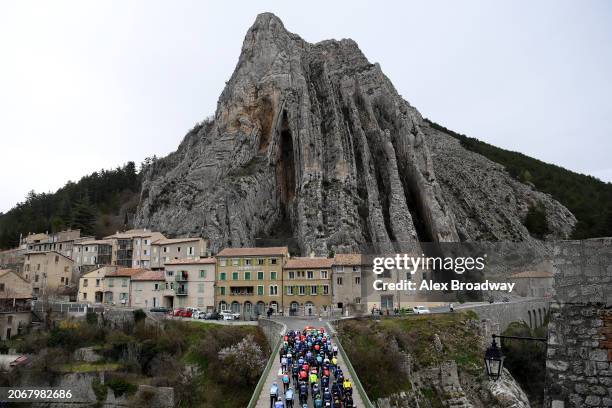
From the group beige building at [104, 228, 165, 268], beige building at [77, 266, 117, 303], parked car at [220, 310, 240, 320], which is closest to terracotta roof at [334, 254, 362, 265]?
parked car at [220, 310, 240, 320]

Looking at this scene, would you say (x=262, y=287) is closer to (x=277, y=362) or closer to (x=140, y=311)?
(x=140, y=311)

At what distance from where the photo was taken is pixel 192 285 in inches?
2469

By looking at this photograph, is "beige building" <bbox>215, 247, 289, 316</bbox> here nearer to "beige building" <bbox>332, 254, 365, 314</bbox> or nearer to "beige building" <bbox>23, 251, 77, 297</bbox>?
"beige building" <bbox>332, 254, 365, 314</bbox>

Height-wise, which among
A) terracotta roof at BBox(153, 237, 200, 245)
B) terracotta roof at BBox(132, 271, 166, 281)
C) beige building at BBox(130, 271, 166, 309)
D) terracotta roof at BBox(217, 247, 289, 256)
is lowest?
beige building at BBox(130, 271, 166, 309)

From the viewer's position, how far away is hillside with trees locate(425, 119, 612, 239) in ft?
368

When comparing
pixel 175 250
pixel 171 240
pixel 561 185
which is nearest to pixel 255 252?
pixel 175 250

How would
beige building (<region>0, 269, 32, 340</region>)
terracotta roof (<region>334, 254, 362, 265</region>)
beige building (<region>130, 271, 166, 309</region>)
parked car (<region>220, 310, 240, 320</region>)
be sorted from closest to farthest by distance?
parked car (<region>220, 310, 240, 320</region>) → beige building (<region>0, 269, 32, 340</region>) → terracotta roof (<region>334, 254, 362, 265</region>) → beige building (<region>130, 271, 166, 309</region>)

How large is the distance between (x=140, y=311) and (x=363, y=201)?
47040 millimetres

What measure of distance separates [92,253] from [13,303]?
73.3ft

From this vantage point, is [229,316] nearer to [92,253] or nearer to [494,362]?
[92,253]

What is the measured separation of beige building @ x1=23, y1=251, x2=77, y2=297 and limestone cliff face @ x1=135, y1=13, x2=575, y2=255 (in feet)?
56.3

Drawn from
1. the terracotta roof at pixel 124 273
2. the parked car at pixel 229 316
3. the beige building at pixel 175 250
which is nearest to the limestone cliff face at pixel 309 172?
the beige building at pixel 175 250

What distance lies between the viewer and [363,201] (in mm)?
91500

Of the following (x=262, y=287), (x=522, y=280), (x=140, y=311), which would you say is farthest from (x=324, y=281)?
(x=522, y=280)
